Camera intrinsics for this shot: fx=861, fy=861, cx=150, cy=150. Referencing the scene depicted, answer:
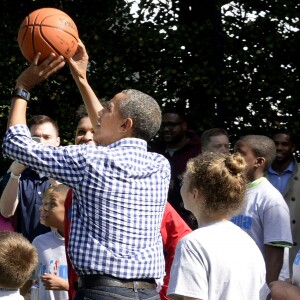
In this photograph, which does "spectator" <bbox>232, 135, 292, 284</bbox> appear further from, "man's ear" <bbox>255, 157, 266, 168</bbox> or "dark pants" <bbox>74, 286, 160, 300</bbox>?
"dark pants" <bbox>74, 286, 160, 300</bbox>

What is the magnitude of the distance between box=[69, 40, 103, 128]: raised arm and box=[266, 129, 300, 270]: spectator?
3386mm

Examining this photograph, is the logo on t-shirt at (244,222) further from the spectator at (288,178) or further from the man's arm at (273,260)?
the spectator at (288,178)

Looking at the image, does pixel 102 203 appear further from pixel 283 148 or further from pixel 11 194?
pixel 283 148

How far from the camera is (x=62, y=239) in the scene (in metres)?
6.64

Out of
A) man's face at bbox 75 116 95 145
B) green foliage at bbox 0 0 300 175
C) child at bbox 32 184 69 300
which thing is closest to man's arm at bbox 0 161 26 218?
child at bbox 32 184 69 300

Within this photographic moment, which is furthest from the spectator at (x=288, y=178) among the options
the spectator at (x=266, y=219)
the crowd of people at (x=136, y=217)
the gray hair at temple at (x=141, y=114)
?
the gray hair at temple at (x=141, y=114)

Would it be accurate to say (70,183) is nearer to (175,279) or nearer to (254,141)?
(175,279)

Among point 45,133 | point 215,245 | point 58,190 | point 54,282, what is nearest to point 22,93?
point 215,245

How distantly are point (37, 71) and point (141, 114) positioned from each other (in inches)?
26.3

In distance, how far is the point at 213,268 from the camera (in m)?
4.20

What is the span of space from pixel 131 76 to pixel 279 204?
5109mm

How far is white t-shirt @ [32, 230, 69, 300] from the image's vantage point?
6.46 meters

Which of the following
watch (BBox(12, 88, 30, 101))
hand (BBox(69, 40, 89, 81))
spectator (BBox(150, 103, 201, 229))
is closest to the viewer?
watch (BBox(12, 88, 30, 101))

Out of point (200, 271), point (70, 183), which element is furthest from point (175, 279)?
point (70, 183)
